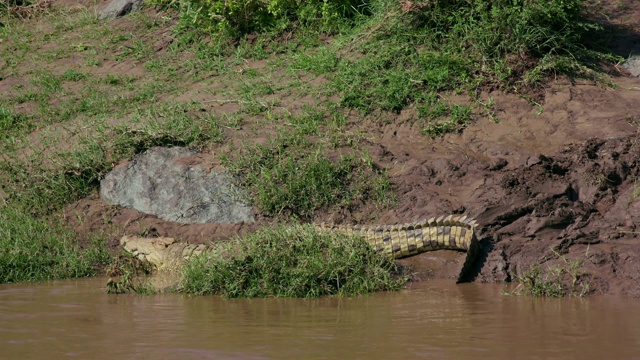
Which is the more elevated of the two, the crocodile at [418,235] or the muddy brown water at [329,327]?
the crocodile at [418,235]

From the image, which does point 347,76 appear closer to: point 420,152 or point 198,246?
point 420,152

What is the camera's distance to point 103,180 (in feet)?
26.5

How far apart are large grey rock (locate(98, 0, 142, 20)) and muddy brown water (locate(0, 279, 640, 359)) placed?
6455 millimetres

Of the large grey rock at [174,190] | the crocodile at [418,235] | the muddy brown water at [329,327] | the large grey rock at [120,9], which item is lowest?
the muddy brown water at [329,327]

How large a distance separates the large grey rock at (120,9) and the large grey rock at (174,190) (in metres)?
4.25

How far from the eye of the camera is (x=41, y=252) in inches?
284

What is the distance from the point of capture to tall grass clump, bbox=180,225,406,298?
5852 millimetres

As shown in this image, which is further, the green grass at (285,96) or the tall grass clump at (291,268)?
the green grass at (285,96)

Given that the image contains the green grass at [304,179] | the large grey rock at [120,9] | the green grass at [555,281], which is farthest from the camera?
the large grey rock at [120,9]

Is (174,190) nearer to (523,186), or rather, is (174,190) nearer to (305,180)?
(305,180)

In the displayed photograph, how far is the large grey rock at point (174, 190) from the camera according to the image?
24.7 ft

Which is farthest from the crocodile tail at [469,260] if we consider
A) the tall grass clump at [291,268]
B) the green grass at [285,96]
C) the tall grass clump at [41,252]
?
the tall grass clump at [41,252]

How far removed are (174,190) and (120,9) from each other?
15.9ft

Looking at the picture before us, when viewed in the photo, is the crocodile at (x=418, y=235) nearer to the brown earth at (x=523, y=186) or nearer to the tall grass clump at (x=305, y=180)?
the brown earth at (x=523, y=186)
